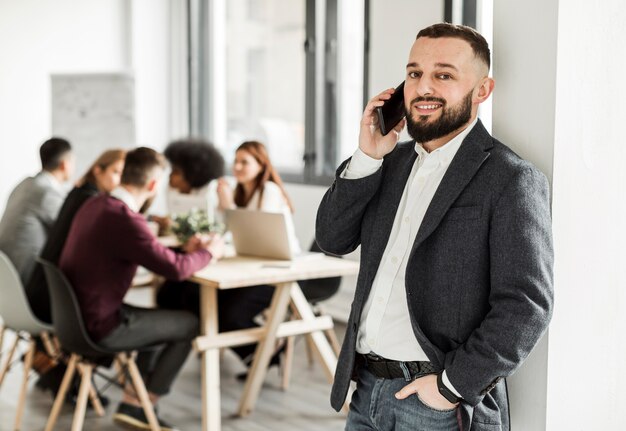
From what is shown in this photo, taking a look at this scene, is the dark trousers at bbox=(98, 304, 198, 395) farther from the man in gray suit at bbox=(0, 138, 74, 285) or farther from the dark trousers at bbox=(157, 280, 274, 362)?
the man in gray suit at bbox=(0, 138, 74, 285)

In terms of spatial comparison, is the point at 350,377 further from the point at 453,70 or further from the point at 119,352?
the point at 119,352

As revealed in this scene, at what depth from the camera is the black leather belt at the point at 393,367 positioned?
1.91 meters

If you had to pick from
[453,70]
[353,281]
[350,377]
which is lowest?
[353,281]

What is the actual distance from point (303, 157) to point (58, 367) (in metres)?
3.03

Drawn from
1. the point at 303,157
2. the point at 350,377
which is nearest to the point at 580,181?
the point at 350,377

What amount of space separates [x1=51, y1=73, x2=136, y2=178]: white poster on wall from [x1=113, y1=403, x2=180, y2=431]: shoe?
155 inches

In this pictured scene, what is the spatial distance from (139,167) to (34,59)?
449 centimetres

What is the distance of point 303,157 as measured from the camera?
678 centimetres

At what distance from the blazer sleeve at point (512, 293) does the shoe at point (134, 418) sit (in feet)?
8.05

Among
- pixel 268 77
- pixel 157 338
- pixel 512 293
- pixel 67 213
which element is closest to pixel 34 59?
pixel 268 77

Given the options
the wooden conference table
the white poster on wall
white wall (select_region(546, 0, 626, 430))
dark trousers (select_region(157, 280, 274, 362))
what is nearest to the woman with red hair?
dark trousers (select_region(157, 280, 274, 362))

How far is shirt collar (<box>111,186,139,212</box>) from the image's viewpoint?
371cm

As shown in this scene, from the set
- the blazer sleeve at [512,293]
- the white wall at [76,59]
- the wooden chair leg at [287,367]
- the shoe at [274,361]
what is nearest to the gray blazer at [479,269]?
the blazer sleeve at [512,293]

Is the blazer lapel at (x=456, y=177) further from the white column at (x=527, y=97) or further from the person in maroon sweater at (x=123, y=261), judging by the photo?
the person in maroon sweater at (x=123, y=261)
